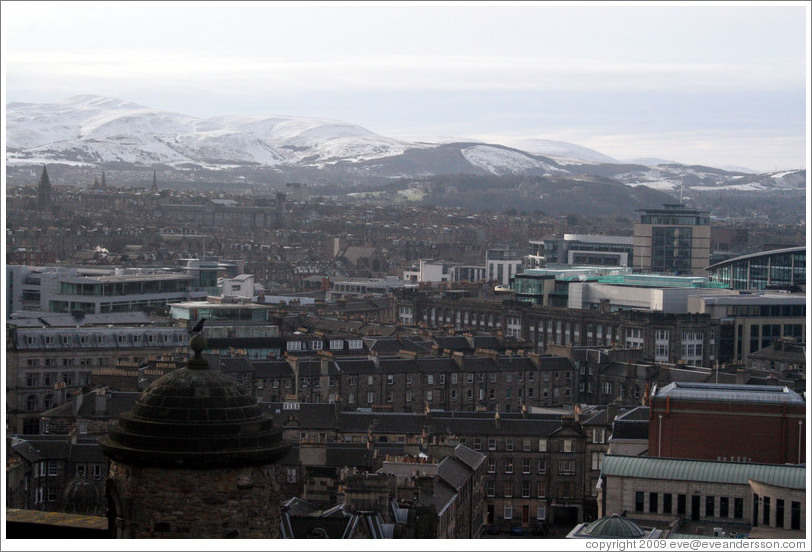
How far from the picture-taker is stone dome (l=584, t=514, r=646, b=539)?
27947mm

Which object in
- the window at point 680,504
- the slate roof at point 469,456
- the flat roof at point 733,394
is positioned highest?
the flat roof at point 733,394

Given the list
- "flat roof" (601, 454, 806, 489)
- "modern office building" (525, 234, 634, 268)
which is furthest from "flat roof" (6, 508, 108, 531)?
"modern office building" (525, 234, 634, 268)

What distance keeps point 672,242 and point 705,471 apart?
115m

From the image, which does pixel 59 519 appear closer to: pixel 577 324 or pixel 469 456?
pixel 469 456

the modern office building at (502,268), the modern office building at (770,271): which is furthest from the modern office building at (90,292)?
the modern office building at (502,268)

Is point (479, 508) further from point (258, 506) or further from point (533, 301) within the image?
point (533, 301)

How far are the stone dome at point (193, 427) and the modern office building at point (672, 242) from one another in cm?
13369

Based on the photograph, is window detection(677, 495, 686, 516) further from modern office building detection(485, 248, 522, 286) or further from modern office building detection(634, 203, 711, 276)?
modern office building detection(485, 248, 522, 286)

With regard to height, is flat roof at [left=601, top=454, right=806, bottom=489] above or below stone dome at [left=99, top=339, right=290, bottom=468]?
below

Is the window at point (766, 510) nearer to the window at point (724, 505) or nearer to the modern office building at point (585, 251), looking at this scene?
the window at point (724, 505)

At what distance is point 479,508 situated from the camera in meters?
47.4

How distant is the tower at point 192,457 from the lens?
45.9ft

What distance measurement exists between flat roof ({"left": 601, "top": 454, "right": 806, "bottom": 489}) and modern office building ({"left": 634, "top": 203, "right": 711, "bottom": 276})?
111453 mm

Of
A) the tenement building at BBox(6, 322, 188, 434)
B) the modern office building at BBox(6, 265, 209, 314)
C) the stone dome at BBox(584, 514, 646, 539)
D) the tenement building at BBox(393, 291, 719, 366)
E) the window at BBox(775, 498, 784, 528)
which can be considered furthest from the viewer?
the modern office building at BBox(6, 265, 209, 314)
